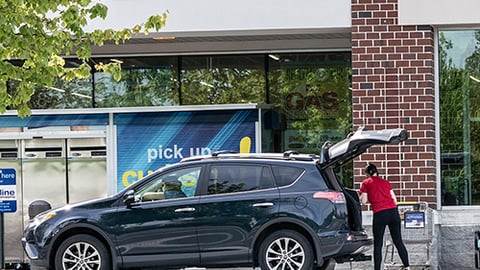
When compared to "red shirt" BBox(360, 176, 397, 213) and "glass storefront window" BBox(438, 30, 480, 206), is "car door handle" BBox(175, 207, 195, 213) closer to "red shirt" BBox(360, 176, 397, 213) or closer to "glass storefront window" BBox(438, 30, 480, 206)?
"red shirt" BBox(360, 176, 397, 213)

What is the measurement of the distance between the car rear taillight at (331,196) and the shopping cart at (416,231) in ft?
6.83

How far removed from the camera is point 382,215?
45.9ft

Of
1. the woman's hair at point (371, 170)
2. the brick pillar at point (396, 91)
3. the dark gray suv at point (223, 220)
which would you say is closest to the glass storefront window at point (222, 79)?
the brick pillar at point (396, 91)

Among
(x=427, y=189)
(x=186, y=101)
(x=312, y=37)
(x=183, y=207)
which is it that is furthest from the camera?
(x=186, y=101)

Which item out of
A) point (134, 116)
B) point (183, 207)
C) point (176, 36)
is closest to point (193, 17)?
point (176, 36)

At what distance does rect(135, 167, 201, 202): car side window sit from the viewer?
13320 mm

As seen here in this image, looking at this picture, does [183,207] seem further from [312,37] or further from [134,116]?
[312,37]

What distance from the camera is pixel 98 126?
17422 millimetres

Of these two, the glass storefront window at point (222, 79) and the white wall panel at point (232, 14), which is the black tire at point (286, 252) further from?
the glass storefront window at point (222, 79)

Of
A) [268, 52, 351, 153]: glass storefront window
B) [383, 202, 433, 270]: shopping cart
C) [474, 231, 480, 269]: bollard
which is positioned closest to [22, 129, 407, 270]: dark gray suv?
[383, 202, 433, 270]: shopping cart

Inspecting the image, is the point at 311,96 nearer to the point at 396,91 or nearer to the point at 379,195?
the point at 396,91

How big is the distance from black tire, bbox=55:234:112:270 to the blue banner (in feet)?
13.1

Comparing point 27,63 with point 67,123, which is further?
point 67,123

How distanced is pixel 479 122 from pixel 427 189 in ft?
5.39
